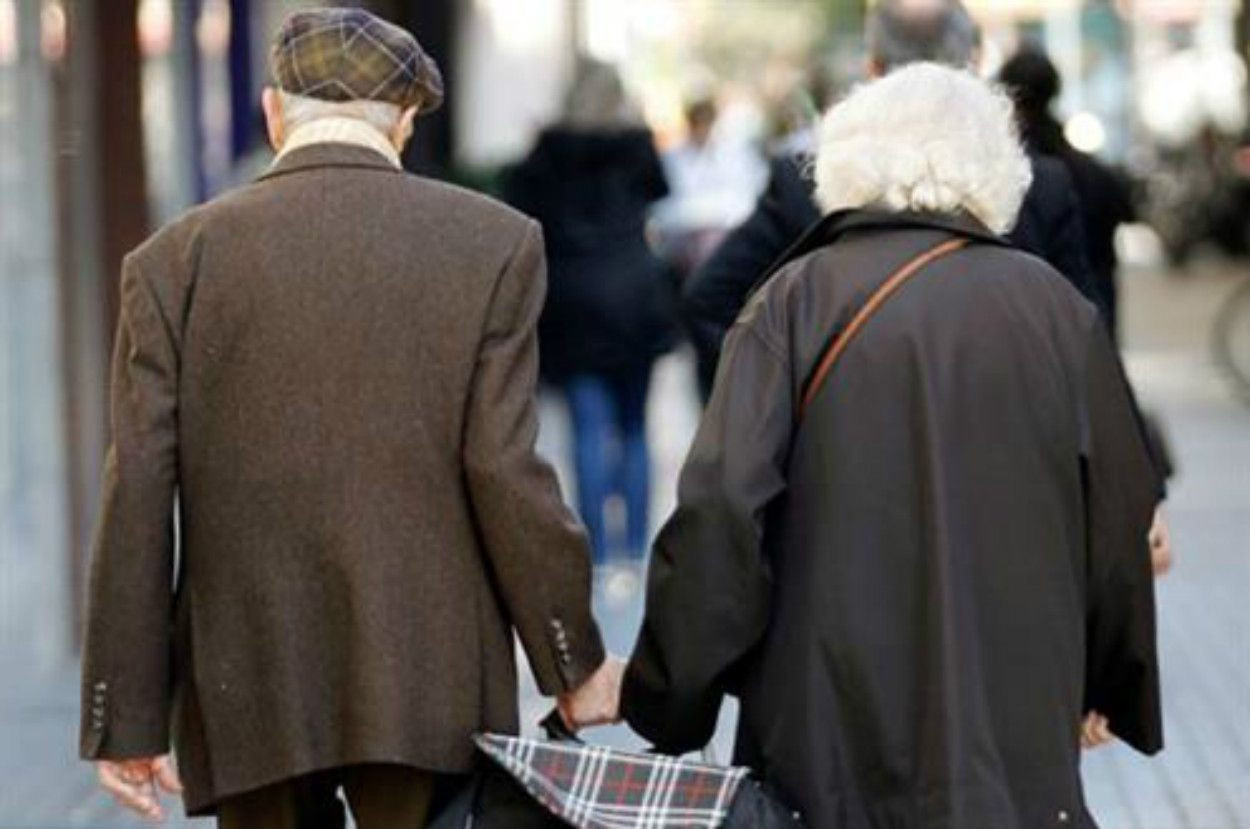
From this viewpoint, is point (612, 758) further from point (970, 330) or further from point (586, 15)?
point (586, 15)

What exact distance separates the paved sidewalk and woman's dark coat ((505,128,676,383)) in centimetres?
83

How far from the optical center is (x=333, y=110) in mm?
4641

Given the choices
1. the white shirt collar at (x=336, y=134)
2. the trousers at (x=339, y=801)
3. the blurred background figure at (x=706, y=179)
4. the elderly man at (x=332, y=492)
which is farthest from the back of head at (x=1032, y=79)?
the blurred background figure at (x=706, y=179)

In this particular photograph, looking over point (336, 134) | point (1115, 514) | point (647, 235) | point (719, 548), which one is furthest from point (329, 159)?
point (647, 235)

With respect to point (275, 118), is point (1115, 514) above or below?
below

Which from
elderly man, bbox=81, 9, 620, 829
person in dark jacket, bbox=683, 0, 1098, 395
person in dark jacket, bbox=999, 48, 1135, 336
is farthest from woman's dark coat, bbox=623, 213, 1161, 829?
person in dark jacket, bbox=999, 48, 1135, 336

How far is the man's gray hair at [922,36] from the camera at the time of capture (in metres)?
6.57

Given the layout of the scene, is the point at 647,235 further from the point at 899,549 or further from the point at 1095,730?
the point at 899,549

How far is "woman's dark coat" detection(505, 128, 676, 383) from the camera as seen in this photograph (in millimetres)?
10508

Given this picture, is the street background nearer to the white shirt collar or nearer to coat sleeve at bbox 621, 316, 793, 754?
coat sleeve at bbox 621, 316, 793, 754

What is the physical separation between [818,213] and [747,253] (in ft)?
1.00

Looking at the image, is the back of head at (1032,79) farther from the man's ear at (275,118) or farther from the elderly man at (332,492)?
the elderly man at (332,492)

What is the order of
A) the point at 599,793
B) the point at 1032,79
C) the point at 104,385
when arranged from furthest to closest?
the point at 104,385, the point at 1032,79, the point at 599,793

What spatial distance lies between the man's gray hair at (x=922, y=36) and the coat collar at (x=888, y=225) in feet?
5.94
